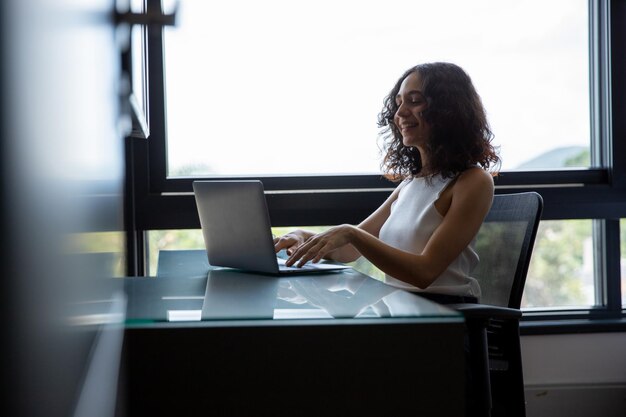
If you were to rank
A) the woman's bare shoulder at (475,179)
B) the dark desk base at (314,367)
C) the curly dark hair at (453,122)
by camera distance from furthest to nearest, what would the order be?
the curly dark hair at (453,122)
the woman's bare shoulder at (475,179)
the dark desk base at (314,367)

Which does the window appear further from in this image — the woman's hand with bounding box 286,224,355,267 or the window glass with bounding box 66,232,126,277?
the window glass with bounding box 66,232,126,277

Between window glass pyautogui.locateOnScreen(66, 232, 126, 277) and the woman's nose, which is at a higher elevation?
the woman's nose

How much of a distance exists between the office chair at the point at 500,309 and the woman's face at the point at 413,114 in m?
0.29

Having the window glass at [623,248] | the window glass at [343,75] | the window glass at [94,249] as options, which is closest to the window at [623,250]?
the window glass at [623,248]

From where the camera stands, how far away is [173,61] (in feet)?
8.64

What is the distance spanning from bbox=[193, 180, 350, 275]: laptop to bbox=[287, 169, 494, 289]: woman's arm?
0.31 feet

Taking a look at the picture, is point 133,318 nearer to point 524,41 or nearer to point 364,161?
point 364,161

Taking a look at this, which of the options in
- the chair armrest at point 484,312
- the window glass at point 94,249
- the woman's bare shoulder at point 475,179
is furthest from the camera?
the woman's bare shoulder at point 475,179

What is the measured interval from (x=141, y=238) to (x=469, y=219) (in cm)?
124

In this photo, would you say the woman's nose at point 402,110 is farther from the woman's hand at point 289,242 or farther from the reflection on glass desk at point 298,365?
the reflection on glass desk at point 298,365

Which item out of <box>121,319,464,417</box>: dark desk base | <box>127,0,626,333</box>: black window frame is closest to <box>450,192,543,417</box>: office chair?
<box>121,319,464,417</box>: dark desk base

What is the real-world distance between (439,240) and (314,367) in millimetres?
974

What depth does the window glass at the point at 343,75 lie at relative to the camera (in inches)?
104

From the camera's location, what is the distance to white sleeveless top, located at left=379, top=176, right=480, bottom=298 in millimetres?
1929
